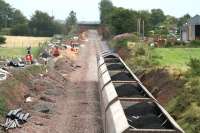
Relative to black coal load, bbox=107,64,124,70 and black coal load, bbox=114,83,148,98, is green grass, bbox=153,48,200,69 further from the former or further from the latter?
black coal load, bbox=114,83,148,98

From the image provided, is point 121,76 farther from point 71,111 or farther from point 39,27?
point 39,27

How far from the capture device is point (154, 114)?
16469mm

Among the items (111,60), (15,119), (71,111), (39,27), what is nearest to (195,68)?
(71,111)

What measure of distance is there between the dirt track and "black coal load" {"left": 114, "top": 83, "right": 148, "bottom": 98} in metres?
2.13

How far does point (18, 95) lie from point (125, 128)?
16329mm

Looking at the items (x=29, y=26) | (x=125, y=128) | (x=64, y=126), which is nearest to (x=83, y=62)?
(x=64, y=126)

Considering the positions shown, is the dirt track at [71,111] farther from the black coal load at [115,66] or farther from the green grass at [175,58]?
the green grass at [175,58]

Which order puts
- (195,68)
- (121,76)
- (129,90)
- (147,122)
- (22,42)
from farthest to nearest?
(22,42) → (121,76) → (195,68) → (129,90) → (147,122)

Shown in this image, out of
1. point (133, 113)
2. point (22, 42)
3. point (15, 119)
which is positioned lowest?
point (15, 119)

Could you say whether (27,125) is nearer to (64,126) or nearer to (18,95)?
(64,126)

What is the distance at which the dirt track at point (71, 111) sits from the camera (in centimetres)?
2292

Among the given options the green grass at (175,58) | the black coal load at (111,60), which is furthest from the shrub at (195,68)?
the black coal load at (111,60)

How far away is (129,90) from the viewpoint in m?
21.2

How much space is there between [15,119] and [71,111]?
5217 mm
